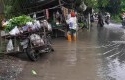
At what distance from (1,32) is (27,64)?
1730 millimetres

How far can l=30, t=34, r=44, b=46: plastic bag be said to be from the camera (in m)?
11.2

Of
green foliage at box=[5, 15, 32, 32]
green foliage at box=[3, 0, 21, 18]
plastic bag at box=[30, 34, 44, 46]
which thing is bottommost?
plastic bag at box=[30, 34, 44, 46]

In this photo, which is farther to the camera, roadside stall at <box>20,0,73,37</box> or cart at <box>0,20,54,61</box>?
roadside stall at <box>20,0,73,37</box>

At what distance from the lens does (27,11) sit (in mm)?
18750

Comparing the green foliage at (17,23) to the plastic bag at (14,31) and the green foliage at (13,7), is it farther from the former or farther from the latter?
the green foliage at (13,7)

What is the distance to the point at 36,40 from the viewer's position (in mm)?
11320

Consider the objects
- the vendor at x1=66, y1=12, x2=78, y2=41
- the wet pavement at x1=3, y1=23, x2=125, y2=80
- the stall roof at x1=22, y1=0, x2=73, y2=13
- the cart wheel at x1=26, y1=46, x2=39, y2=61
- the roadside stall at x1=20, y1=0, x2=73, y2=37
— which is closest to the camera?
the wet pavement at x1=3, y1=23, x2=125, y2=80

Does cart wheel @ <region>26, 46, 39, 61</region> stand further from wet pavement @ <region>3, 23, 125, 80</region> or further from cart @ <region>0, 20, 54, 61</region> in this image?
wet pavement @ <region>3, 23, 125, 80</region>

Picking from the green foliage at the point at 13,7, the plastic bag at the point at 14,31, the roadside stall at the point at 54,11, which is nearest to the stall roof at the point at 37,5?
the roadside stall at the point at 54,11

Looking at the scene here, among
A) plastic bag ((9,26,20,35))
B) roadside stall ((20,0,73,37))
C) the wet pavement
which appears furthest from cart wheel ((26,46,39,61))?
roadside stall ((20,0,73,37))

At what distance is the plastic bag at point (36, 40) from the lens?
11226 mm

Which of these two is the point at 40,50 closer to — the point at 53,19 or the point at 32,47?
the point at 32,47

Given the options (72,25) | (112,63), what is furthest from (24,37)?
(72,25)

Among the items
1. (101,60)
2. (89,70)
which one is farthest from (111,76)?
(101,60)
